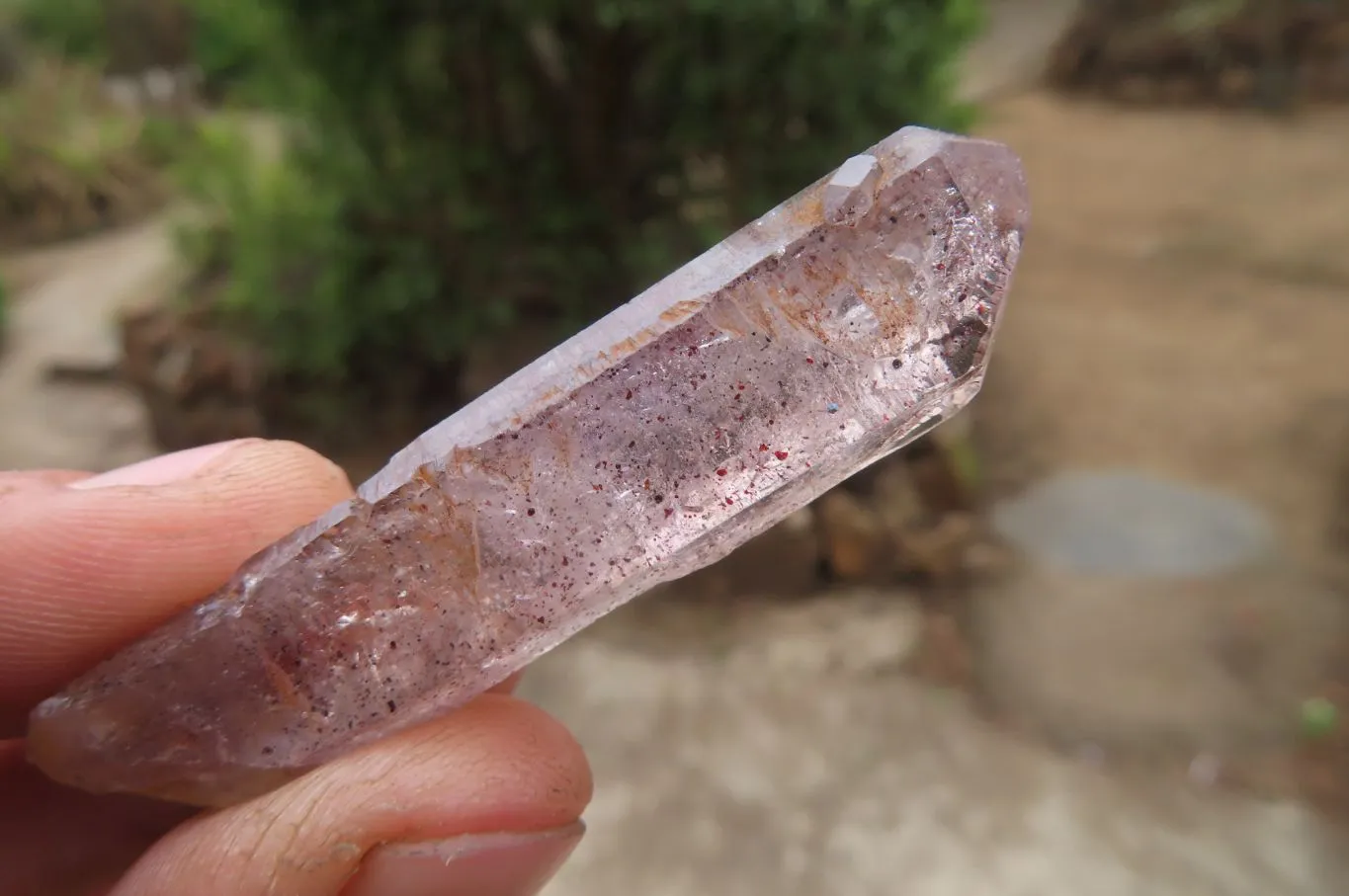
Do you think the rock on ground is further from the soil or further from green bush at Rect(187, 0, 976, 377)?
green bush at Rect(187, 0, 976, 377)

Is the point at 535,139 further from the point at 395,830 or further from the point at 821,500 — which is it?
the point at 395,830

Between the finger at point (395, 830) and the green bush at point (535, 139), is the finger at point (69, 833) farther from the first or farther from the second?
the green bush at point (535, 139)

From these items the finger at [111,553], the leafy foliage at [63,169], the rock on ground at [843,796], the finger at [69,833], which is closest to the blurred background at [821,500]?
the rock on ground at [843,796]

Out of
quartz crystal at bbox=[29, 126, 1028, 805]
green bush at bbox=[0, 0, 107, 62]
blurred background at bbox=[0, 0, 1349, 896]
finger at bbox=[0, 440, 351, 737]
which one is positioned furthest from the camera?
green bush at bbox=[0, 0, 107, 62]

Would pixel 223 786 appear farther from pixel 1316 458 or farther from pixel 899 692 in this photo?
pixel 1316 458

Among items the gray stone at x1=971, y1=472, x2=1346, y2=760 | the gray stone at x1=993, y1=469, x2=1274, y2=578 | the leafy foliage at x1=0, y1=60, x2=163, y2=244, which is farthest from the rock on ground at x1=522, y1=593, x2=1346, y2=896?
the leafy foliage at x1=0, y1=60, x2=163, y2=244

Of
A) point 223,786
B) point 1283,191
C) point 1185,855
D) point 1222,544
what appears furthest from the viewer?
point 1283,191

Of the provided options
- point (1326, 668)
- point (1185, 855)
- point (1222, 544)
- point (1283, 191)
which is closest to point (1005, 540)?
point (1222, 544)
